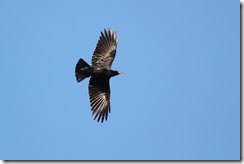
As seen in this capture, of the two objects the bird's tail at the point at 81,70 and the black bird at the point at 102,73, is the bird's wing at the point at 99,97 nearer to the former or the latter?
the black bird at the point at 102,73

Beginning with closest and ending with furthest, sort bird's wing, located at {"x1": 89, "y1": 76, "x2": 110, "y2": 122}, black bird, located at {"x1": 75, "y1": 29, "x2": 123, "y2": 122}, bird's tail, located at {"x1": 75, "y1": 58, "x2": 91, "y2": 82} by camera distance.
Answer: bird's tail, located at {"x1": 75, "y1": 58, "x2": 91, "y2": 82}, black bird, located at {"x1": 75, "y1": 29, "x2": 123, "y2": 122}, bird's wing, located at {"x1": 89, "y1": 76, "x2": 110, "y2": 122}

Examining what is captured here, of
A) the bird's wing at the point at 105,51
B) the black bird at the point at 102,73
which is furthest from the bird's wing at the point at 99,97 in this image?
the bird's wing at the point at 105,51

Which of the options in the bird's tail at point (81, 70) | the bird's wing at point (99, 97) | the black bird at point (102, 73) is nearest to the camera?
the bird's tail at point (81, 70)

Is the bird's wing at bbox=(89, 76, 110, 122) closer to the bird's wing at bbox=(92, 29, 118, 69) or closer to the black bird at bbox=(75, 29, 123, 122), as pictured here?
the black bird at bbox=(75, 29, 123, 122)

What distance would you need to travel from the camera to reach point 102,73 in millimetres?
12820

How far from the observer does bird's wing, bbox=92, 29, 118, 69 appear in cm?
1302

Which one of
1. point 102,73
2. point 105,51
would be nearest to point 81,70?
point 102,73

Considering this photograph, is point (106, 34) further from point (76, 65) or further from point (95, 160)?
point (95, 160)

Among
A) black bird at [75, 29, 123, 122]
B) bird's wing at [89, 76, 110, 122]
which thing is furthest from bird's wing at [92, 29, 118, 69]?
bird's wing at [89, 76, 110, 122]

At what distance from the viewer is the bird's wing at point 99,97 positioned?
42.9ft

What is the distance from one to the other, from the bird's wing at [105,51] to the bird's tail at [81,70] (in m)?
0.35

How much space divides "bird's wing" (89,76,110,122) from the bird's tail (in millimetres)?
454

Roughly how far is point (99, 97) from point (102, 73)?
0.83 meters

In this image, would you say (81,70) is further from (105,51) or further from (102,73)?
(105,51)
